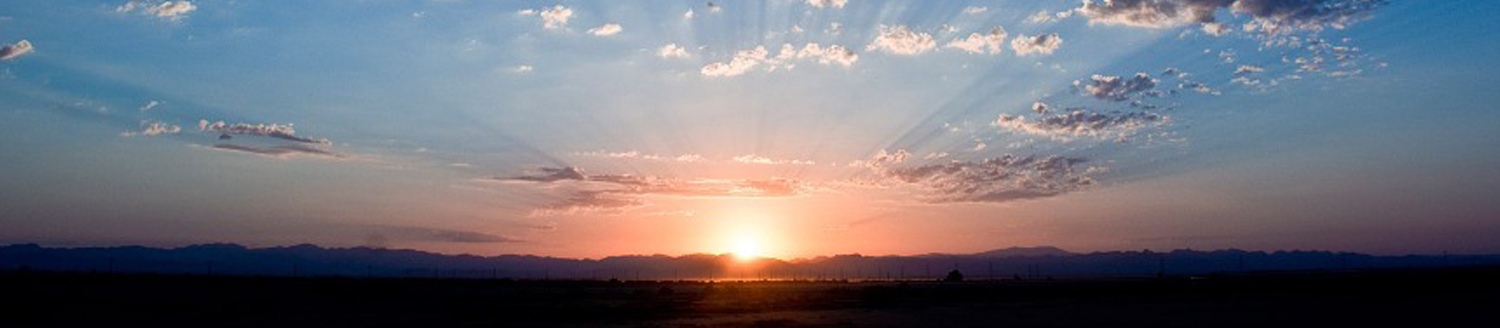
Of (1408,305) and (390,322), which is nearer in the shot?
(390,322)

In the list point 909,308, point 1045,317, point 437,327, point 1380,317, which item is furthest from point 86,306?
point 1380,317

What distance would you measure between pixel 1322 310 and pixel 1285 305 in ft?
15.1

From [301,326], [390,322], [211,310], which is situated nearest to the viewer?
[301,326]

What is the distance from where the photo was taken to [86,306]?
160ft

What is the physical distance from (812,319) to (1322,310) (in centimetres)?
2405

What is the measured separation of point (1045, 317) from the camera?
4406 cm

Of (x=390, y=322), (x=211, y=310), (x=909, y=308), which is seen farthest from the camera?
(x=909, y=308)

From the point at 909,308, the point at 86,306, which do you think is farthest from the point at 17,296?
the point at 909,308

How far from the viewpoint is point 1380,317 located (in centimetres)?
4356

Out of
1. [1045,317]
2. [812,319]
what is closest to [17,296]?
[812,319]

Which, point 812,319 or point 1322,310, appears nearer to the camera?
point 812,319

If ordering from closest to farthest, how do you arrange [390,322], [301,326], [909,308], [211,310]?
[301,326] → [390,322] → [211,310] → [909,308]

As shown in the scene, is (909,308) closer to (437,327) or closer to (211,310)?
(437,327)

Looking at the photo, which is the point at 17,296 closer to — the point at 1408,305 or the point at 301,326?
the point at 301,326
